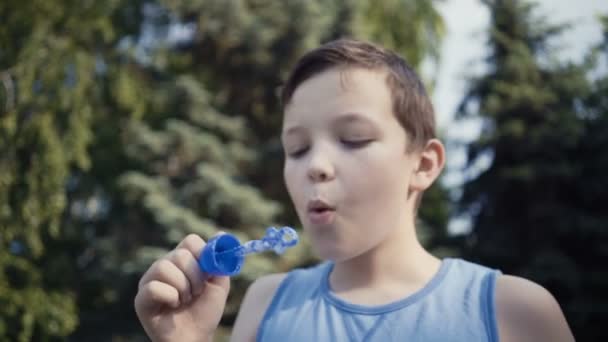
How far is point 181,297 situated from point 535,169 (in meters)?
7.40

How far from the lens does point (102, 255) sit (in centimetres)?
707

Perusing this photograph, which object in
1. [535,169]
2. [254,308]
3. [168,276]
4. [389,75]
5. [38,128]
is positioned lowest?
[535,169]

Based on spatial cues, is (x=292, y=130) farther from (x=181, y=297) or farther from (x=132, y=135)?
(x=132, y=135)

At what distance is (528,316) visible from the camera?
3.88 feet

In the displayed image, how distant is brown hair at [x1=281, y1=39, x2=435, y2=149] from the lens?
1.32m

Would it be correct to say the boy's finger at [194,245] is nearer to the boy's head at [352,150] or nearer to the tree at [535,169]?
the boy's head at [352,150]

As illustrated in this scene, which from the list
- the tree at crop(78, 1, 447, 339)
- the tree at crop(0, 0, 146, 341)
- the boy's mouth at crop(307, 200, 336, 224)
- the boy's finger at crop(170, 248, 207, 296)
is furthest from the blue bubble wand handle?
the tree at crop(78, 1, 447, 339)

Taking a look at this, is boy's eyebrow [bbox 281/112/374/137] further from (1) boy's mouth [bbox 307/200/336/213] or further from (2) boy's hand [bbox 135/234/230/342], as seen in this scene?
(2) boy's hand [bbox 135/234/230/342]

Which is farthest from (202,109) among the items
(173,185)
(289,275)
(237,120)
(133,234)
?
(289,275)

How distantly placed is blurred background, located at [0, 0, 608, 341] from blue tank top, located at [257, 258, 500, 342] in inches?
179

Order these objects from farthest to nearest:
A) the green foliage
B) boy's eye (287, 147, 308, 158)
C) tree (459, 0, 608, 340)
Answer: tree (459, 0, 608, 340) → the green foliage → boy's eye (287, 147, 308, 158)

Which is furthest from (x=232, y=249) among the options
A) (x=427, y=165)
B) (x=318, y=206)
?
(x=427, y=165)

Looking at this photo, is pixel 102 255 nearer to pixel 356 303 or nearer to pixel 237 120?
pixel 237 120

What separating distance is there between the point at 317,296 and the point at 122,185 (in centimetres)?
565
